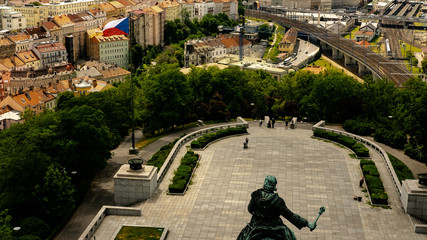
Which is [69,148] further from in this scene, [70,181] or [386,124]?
[386,124]

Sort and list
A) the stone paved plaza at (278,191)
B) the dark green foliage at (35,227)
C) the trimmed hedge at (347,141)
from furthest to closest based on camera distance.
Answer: the trimmed hedge at (347,141) → the dark green foliage at (35,227) → the stone paved plaza at (278,191)

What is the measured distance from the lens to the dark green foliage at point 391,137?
2655 inches

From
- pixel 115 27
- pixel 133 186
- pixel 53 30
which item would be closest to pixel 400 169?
pixel 133 186

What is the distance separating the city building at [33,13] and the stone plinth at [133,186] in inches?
5904

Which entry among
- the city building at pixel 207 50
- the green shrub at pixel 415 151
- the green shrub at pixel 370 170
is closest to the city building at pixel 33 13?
the city building at pixel 207 50

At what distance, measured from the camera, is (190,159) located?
5941 cm

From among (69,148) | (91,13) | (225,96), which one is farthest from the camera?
(91,13)

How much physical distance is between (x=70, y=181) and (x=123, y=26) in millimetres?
18928

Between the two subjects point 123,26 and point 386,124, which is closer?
point 123,26

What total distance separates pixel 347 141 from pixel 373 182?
1184 cm

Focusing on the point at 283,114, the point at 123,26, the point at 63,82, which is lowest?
the point at 63,82

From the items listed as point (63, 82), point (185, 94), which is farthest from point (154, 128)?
point (63, 82)

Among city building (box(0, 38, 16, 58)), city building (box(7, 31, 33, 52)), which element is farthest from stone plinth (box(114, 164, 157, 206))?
city building (box(7, 31, 33, 52))

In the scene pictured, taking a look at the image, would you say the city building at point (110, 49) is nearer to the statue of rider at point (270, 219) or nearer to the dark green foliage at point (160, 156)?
the dark green foliage at point (160, 156)
